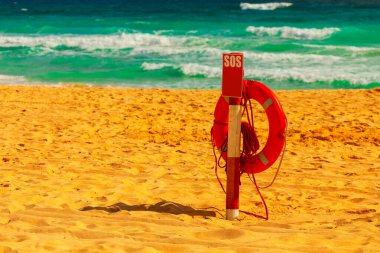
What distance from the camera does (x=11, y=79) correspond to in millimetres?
16938

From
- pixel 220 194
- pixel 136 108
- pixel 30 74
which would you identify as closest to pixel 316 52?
pixel 30 74

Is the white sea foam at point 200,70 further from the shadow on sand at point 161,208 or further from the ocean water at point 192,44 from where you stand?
the shadow on sand at point 161,208

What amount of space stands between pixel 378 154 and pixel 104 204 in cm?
372

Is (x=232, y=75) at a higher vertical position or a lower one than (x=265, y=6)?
lower

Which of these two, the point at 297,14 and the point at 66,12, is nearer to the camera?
the point at 297,14

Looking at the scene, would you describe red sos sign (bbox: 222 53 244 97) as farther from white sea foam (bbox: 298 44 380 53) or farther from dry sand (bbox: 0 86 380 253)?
white sea foam (bbox: 298 44 380 53)

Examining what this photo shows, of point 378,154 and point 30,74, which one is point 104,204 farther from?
point 30,74

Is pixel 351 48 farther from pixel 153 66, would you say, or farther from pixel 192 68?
pixel 153 66

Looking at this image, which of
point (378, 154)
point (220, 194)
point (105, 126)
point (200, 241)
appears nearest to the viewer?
point (200, 241)

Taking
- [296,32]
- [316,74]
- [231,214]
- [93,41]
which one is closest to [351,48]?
[316,74]

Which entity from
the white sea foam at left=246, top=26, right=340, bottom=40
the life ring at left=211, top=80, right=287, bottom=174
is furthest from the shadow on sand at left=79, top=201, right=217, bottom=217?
the white sea foam at left=246, top=26, right=340, bottom=40

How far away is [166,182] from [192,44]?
1771cm

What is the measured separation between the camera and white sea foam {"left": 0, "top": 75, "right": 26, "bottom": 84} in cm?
1642

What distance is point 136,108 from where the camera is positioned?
11000 millimetres
